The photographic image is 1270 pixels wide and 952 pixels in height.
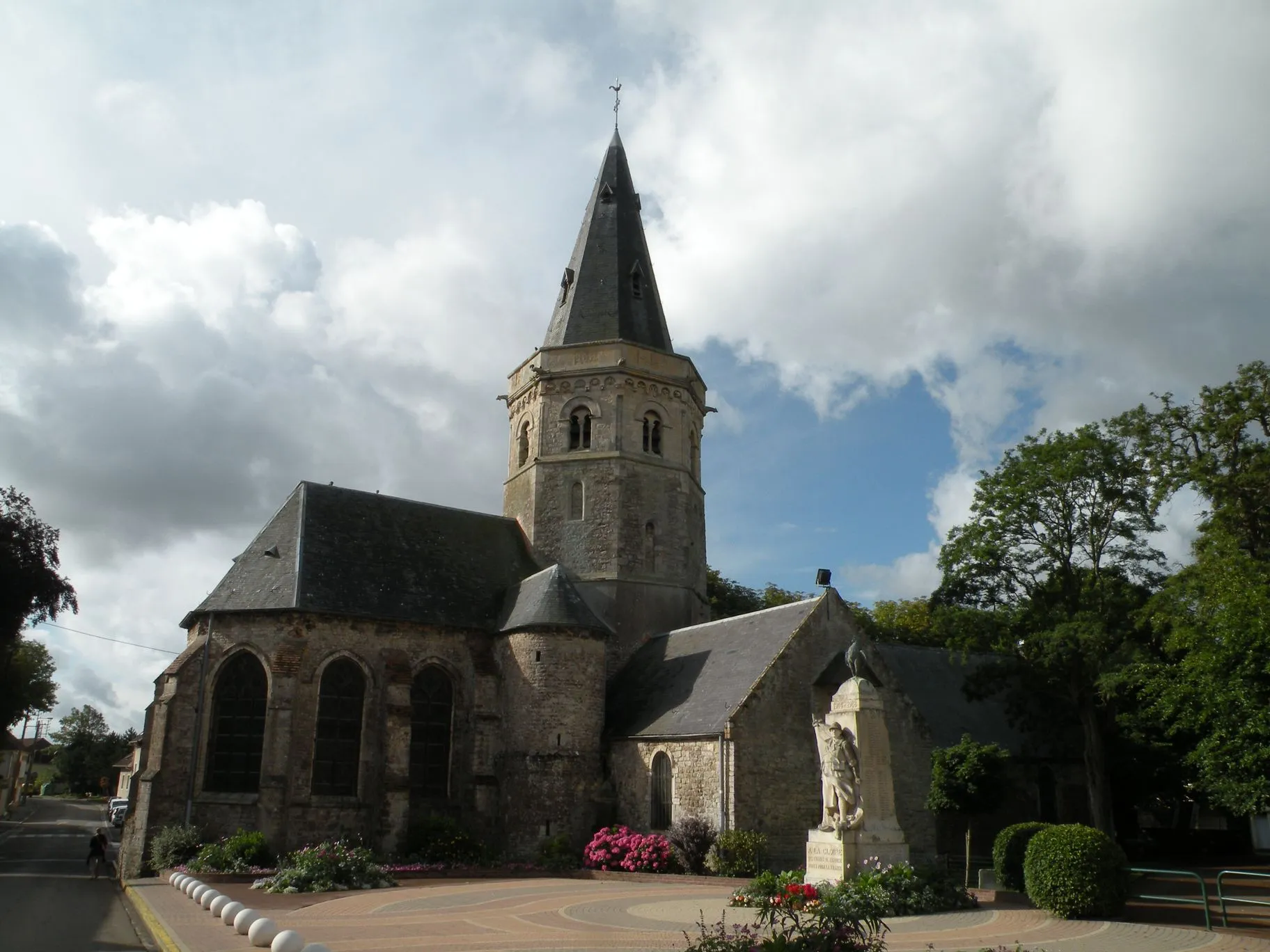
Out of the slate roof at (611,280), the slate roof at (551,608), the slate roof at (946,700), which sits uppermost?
the slate roof at (611,280)

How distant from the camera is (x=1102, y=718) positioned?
28719mm

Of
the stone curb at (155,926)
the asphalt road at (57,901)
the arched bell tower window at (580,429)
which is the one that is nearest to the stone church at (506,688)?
the arched bell tower window at (580,429)

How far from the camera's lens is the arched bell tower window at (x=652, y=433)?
3173 centimetres

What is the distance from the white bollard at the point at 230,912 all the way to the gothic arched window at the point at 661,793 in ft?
35.8

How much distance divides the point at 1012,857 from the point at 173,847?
17540mm

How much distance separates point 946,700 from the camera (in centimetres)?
3017

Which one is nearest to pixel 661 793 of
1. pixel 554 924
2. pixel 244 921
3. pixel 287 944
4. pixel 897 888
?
pixel 897 888

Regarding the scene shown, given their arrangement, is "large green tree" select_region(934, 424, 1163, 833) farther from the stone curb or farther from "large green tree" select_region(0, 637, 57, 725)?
"large green tree" select_region(0, 637, 57, 725)

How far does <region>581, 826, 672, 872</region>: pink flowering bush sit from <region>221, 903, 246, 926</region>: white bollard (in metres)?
9.67

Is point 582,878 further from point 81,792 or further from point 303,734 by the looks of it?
point 81,792

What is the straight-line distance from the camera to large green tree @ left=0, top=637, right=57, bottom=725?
33.4m

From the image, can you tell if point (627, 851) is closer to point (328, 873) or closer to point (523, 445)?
point (328, 873)

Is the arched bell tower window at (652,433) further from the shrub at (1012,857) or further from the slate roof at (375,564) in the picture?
the shrub at (1012,857)

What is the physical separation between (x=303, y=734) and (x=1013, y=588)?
779 inches
